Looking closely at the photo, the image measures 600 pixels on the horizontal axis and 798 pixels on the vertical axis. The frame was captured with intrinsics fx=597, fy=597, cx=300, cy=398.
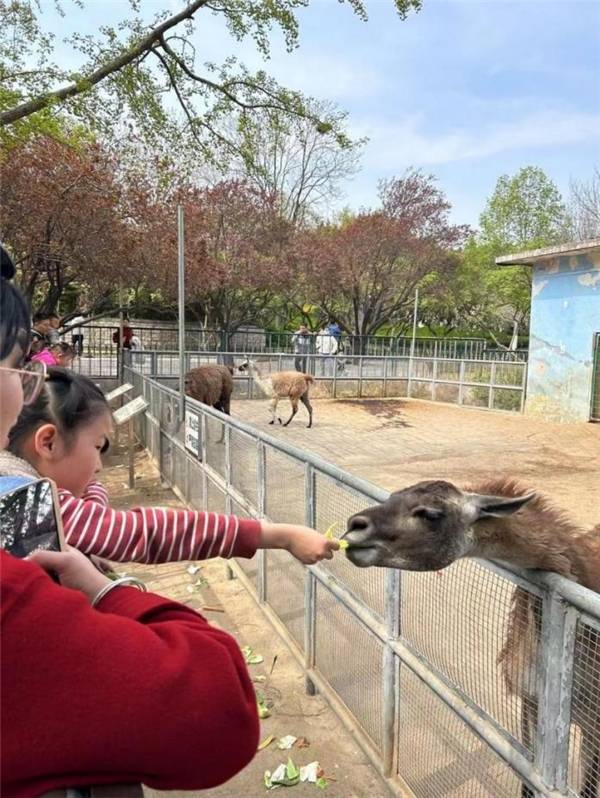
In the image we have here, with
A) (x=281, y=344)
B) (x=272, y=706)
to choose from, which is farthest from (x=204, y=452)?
(x=281, y=344)

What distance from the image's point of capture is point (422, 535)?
2285mm

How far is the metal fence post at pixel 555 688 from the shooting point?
72.6 inches

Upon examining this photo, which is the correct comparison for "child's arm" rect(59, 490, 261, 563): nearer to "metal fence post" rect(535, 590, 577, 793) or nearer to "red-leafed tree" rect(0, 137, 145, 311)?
"metal fence post" rect(535, 590, 577, 793)

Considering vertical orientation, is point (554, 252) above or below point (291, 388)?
above

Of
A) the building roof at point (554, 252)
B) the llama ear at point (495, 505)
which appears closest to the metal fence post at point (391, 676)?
the llama ear at point (495, 505)

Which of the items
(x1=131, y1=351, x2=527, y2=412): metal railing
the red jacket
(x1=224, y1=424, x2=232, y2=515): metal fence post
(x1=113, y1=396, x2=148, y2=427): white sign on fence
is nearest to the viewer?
the red jacket

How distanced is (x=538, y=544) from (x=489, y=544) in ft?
0.58

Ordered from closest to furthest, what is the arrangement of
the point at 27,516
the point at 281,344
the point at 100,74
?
the point at 27,516 < the point at 100,74 < the point at 281,344

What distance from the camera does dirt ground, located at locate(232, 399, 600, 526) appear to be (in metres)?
9.98

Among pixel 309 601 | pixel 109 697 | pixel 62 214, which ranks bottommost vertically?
pixel 309 601

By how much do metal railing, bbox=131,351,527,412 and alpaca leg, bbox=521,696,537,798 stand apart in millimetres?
14306

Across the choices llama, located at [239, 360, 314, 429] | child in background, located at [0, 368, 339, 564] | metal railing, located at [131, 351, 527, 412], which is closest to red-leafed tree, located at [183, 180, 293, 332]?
metal railing, located at [131, 351, 527, 412]

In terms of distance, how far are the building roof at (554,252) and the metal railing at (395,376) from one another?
302 cm

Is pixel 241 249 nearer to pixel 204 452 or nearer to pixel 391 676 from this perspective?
pixel 204 452
